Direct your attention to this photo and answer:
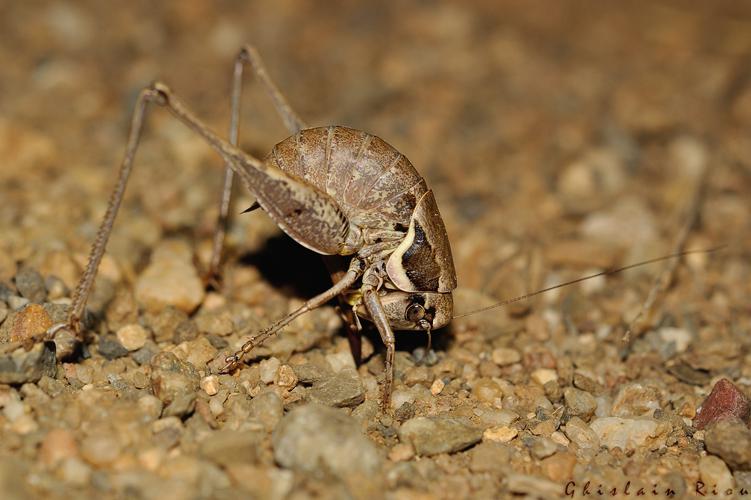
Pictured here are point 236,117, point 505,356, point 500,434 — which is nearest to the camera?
point 500,434

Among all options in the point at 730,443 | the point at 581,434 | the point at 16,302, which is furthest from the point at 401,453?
the point at 16,302

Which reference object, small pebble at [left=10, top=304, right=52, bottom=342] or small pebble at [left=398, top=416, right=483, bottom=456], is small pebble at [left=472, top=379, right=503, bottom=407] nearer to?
small pebble at [left=398, top=416, right=483, bottom=456]

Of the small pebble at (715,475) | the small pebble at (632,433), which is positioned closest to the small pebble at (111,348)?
the small pebble at (632,433)

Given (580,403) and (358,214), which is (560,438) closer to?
(580,403)

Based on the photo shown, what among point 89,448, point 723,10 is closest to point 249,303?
point 89,448

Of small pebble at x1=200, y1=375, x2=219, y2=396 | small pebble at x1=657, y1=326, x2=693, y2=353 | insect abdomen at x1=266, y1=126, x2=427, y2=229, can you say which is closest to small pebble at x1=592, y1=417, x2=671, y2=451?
small pebble at x1=657, y1=326, x2=693, y2=353

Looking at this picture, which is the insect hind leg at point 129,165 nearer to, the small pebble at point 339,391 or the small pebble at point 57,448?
the small pebble at point 57,448
